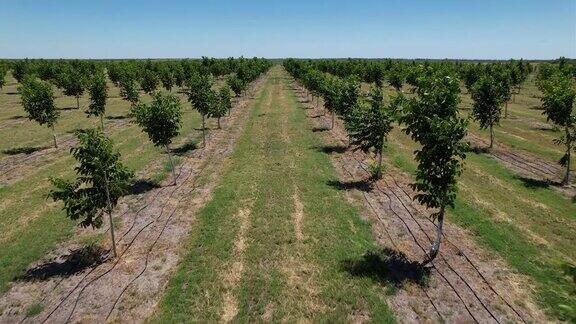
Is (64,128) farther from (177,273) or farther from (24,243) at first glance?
(177,273)

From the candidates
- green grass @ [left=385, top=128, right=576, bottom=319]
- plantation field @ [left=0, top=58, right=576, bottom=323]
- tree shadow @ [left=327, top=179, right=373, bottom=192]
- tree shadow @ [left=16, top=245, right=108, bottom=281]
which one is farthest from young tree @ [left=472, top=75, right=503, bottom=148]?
tree shadow @ [left=16, top=245, right=108, bottom=281]

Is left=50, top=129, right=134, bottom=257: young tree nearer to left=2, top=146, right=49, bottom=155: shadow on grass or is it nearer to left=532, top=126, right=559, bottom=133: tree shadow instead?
left=2, top=146, right=49, bottom=155: shadow on grass

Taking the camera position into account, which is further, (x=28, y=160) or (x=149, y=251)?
(x=28, y=160)

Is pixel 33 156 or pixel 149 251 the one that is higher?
pixel 149 251

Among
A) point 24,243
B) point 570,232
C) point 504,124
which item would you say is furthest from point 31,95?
point 504,124

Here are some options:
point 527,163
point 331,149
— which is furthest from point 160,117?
point 527,163

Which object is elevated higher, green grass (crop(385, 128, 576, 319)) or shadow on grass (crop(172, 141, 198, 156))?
green grass (crop(385, 128, 576, 319))

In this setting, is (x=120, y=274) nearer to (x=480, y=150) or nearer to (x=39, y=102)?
(x=39, y=102)

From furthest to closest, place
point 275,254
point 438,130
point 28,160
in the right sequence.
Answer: point 28,160 < point 275,254 < point 438,130
